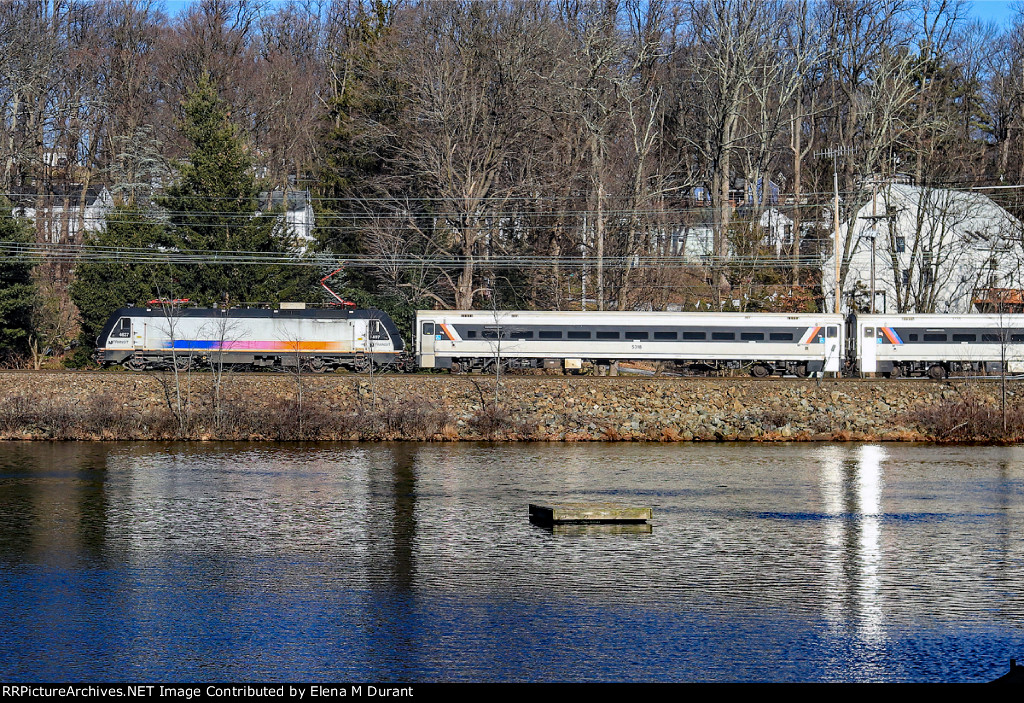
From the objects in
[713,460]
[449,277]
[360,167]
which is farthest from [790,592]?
[360,167]

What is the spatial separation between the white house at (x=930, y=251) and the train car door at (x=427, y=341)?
23.3 meters

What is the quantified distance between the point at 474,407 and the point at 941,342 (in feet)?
70.7

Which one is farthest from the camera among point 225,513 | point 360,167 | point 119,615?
point 360,167

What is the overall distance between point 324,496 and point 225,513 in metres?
3.21

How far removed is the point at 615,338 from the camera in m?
51.6

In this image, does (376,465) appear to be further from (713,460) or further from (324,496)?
(713,460)

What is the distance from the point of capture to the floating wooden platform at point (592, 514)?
26297 millimetres

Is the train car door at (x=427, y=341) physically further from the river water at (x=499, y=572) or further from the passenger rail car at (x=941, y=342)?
the passenger rail car at (x=941, y=342)

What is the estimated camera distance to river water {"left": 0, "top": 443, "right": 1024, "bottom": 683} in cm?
1628

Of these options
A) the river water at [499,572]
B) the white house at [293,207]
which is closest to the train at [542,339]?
the river water at [499,572]

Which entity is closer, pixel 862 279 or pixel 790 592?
pixel 790 592

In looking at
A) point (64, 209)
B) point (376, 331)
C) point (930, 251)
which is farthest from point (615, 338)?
point (64, 209)

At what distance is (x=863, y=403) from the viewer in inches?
1821

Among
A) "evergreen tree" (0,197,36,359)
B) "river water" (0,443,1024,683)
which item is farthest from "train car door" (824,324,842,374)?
"evergreen tree" (0,197,36,359)
